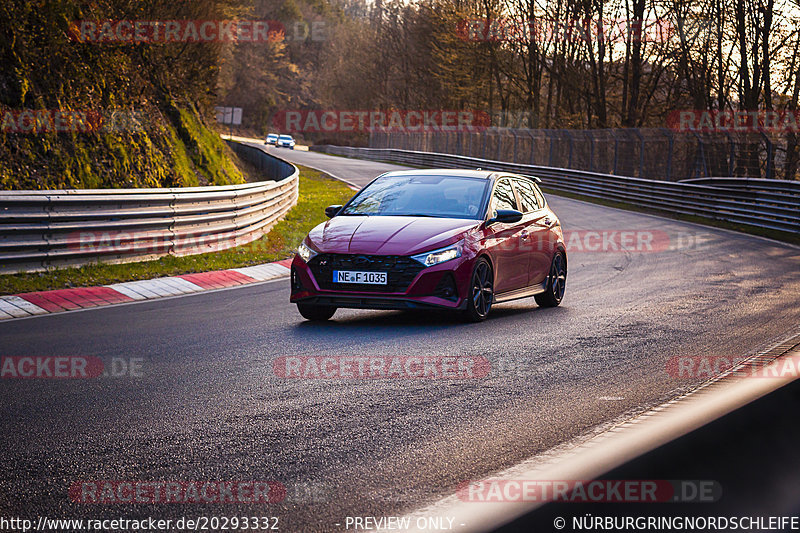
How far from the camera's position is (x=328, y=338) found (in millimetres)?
8617

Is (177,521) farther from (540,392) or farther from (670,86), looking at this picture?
(670,86)

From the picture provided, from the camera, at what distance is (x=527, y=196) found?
11.7 meters

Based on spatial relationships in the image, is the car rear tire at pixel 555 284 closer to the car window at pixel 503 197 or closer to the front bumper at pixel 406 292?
the car window at pixel 503 197

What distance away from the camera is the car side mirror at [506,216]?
1017 centimetres

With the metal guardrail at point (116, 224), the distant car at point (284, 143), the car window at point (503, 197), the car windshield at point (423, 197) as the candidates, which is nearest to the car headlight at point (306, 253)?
the car windshield at point (423, 197)

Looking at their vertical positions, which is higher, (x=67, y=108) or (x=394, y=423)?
(x=67, y=108)

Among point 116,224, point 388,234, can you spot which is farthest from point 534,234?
point 116,224

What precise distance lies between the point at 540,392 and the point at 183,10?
25.0 metres

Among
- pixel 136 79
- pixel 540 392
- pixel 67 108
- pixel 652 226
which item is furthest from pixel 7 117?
pixel 652 226

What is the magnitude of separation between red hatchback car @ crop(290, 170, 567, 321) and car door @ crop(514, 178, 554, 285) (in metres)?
0.01

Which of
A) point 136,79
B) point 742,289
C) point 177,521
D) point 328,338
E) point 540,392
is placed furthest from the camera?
point 136,79

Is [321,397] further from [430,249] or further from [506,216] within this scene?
[506,216]

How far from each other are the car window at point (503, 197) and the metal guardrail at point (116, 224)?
5.52 meters

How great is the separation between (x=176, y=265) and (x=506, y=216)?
19.1ft
